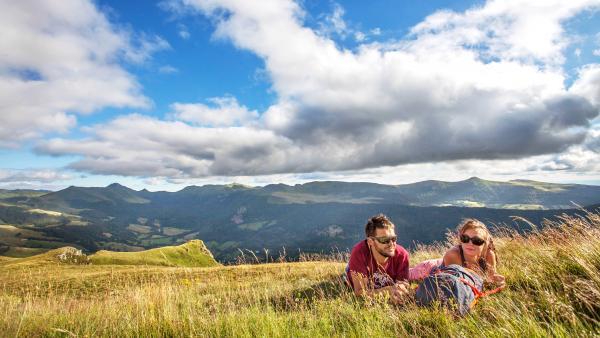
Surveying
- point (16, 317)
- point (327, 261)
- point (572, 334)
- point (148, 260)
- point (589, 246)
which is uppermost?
point (589, 246)

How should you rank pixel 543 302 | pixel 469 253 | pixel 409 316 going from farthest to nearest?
1. pixel 469 253
2. pixel 409 316
3. pixel 543 302

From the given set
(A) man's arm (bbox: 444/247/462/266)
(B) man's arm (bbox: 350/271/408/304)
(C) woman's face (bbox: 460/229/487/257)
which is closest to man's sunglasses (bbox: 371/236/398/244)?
(B) man's arm (bbox: 350/271/408/304)

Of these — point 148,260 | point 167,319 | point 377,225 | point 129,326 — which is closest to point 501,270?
point 377,225

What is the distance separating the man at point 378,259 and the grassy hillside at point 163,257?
79317mm

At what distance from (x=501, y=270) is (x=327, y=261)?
14135mm

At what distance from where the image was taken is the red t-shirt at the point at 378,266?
7.72 m

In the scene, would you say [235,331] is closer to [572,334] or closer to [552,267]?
[572,334]

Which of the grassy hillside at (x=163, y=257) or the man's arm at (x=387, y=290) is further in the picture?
the grassy hillside at (x=163, y=257)

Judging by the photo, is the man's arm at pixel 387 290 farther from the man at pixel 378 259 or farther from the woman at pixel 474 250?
the woman at pixel 474 250

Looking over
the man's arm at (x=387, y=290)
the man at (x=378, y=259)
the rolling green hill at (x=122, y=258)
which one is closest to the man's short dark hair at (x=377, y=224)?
the man at (x=378, y=259)

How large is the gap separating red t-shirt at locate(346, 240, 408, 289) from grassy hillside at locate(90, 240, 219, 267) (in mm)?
79252

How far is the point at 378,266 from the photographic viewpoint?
789 centimetres

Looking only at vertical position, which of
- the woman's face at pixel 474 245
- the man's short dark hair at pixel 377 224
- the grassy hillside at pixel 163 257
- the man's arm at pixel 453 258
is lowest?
the grassy hillside at pixel 163 257

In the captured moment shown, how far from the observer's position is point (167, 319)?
6.00 m
